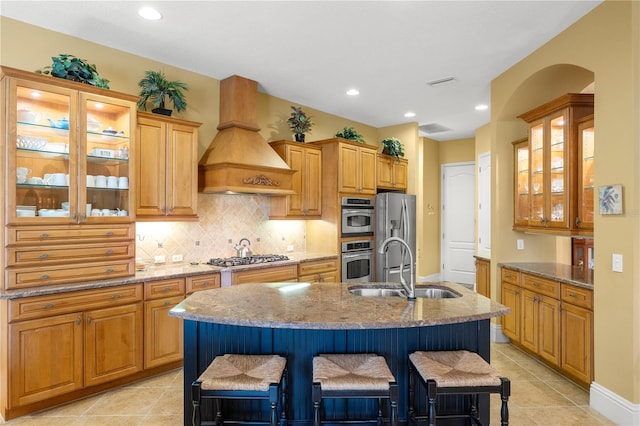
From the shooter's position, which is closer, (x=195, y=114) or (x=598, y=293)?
(x=598, y=293)

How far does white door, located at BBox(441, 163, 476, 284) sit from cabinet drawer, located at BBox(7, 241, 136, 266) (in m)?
6.50

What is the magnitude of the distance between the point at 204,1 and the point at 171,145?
142cm

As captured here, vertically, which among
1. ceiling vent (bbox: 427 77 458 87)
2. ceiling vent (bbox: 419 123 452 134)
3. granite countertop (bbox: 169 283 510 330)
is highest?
ceiling vent (bbox: 427 77 458 87)

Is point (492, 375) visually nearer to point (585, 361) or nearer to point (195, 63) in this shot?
point (585, 361)

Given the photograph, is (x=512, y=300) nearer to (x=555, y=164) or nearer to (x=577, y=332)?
(x=577, y=332)

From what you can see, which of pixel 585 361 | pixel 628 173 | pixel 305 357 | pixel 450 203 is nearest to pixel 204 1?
pixel 305 357

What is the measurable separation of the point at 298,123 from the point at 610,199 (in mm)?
3577

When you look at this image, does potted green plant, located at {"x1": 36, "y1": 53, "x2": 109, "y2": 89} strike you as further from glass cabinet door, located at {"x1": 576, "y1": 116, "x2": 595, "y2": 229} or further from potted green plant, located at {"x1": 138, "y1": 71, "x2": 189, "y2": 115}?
glass cabinet door, located at {"x1": 576, "y1": 116, "x2": 595, "y2": 229}

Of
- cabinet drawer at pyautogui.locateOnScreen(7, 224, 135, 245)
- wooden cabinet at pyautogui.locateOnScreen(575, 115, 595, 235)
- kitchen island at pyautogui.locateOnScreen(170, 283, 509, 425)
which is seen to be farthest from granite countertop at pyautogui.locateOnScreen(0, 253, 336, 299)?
wooden cabinet at pyautogui.locateOnScreen(575, 115, 595, 235)

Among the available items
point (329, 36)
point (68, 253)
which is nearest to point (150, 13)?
point (329, 36)

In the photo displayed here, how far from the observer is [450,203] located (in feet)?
26.5

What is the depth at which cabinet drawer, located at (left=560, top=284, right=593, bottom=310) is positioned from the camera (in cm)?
307

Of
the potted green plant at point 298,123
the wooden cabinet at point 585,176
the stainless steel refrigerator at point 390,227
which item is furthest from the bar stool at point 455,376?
the potted green plant at point 298,123

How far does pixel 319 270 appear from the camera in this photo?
4926 mm
